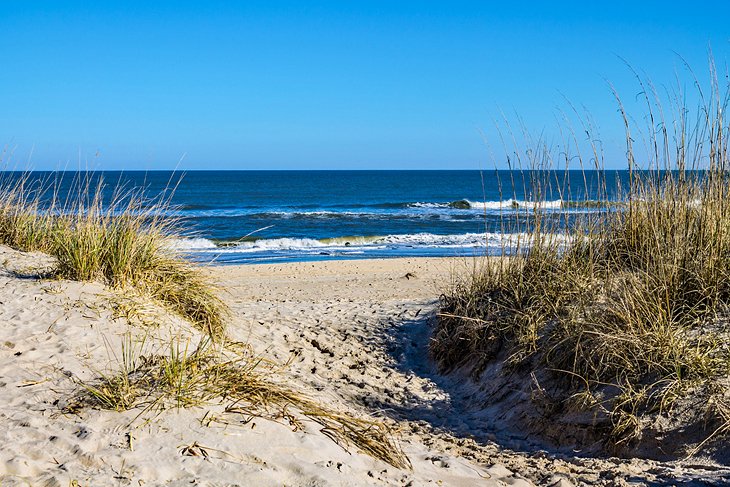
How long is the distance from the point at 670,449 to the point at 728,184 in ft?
8.93

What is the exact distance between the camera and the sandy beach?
116 inches

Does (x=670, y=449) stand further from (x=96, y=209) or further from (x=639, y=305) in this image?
(x=96, y=209)

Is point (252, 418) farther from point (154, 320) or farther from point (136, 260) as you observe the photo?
point (136, 260)

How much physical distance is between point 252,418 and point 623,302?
2.67 metres

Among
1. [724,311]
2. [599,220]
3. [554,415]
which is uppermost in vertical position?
[599,220]

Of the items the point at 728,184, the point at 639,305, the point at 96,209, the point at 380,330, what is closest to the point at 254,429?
the point at 639,305

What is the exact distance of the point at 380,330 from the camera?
23.2 feet

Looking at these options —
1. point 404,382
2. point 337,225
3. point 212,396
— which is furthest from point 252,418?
point 337,225

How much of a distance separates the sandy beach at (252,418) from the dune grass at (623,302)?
1.42ft

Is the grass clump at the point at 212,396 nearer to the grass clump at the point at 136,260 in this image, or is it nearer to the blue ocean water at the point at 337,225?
the grass clump at the point at 136,260

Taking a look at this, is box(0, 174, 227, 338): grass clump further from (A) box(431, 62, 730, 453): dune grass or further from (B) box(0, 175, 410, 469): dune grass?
(A) box(431, 62, 730, 453): dune grass

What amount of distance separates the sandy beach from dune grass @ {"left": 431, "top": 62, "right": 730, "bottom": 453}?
0.43 metres

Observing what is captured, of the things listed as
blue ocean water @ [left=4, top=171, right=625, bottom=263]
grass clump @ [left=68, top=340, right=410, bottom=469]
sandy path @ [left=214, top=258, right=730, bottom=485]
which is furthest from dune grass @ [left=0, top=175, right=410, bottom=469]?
blue ocean water @ [left=4, top=171, right=625, bottom=263]

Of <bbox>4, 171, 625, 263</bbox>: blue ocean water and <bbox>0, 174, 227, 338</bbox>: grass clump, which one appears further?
<bbox>4, 171, 625, 263</bbox>: blue ocean water
